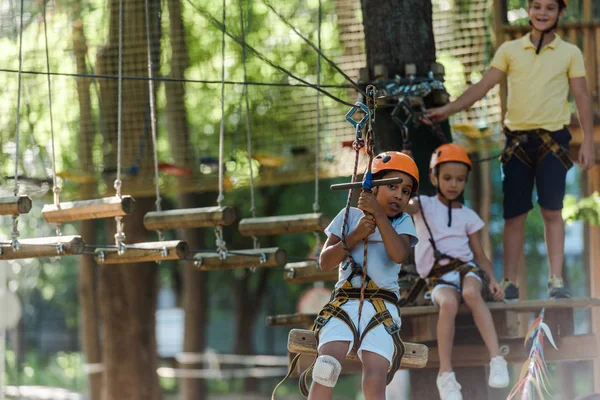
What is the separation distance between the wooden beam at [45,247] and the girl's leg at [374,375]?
7.96ft

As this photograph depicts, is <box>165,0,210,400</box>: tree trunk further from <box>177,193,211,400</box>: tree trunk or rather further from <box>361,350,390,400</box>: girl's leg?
<box>361,350,390,400</box>: girl's leg

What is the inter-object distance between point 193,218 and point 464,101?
2.00m

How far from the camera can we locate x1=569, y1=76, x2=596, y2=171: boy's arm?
7.72m

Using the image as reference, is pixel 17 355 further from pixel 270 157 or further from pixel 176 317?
pixel 270 157

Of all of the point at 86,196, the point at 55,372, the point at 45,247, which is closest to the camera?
the point at 45,247

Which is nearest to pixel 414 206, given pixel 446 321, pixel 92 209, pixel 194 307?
pixel 446 321

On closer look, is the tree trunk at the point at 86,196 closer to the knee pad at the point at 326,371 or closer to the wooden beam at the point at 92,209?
the wooden beam at the point at 92,209

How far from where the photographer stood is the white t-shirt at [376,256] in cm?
583

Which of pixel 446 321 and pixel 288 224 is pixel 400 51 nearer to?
pixel 288 224

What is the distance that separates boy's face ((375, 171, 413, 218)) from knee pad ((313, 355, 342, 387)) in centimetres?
84

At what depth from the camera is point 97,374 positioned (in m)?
17.8

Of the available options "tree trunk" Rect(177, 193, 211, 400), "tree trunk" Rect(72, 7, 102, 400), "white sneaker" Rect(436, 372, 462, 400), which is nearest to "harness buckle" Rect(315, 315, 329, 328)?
"white sneaker" Rect(436, 372, 462, 400)

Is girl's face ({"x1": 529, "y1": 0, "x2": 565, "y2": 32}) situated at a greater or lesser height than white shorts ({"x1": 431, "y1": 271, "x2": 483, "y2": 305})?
greater

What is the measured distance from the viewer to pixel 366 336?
18.6 feet
